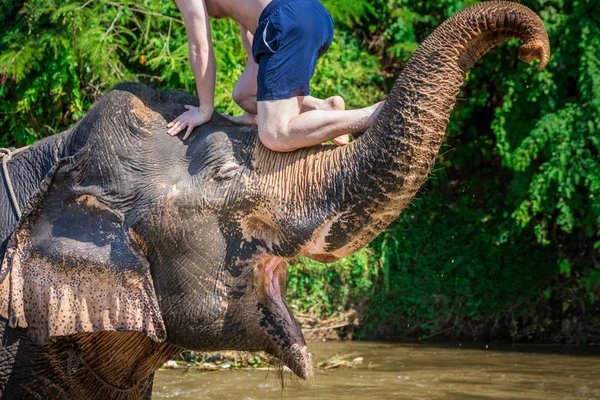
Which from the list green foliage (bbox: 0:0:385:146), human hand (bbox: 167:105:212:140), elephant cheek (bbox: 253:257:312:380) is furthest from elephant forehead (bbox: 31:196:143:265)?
green foliage (bbox: 0:0:385:146)

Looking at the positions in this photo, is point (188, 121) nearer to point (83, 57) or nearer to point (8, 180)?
point (8, 180)

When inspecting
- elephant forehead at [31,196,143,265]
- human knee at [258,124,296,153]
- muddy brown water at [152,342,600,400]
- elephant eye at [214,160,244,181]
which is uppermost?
human knee at [258,124,296,153]

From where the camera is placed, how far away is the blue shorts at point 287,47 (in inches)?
135

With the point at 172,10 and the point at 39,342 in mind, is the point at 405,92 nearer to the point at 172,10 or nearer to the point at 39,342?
the point at 39,342

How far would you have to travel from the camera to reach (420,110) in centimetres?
305

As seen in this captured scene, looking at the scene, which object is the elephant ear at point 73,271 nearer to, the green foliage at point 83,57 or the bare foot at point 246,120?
the bare foot at point 246,120

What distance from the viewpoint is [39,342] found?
11.6 feet

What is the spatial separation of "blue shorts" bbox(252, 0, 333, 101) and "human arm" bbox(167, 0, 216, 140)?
20cm

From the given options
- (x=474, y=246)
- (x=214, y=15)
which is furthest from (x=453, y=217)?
(x=214, y=15)

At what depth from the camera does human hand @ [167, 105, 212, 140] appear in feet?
11.7

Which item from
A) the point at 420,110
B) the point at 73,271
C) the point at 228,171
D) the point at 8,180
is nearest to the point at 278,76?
the point at 228,171

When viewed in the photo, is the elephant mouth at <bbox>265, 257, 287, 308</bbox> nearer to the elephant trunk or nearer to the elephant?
the elephant

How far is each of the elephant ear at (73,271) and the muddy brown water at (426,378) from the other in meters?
2.66

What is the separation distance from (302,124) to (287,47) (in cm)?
33
